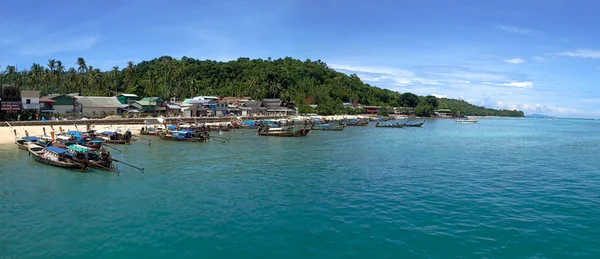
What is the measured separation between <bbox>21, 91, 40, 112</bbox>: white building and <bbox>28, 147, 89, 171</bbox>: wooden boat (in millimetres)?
36544

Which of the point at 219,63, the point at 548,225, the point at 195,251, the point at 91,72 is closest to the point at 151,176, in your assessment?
the point at 195,251

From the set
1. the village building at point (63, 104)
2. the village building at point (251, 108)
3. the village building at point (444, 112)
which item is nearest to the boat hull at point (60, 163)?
the village building at point (63, 104)

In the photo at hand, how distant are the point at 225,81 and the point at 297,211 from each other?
12048 centimetres

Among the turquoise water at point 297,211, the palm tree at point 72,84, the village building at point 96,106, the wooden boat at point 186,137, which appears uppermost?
the palm tree at point 72,84

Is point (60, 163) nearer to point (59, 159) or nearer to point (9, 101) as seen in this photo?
point (59, 159)

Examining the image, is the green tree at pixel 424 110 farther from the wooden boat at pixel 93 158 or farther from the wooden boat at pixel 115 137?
the wooden boat at pixel 93 158

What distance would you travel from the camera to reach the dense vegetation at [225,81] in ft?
303

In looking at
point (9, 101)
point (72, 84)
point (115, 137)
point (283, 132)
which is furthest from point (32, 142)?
point (72, 84)

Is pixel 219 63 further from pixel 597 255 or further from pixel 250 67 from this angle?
pixel 597 255

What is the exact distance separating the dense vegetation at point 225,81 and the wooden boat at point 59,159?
60.4 meters

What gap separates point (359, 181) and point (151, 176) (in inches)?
556

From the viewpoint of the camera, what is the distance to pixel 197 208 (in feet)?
62.9

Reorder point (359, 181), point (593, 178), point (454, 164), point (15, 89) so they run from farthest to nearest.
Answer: point (15, 89) < point (454, 164) < point (593, 178) < point (359, 181)

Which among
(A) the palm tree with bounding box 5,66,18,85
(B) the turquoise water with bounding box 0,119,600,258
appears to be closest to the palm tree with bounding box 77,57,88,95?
(A) the palm tree with bounding box 5,66,18,85
